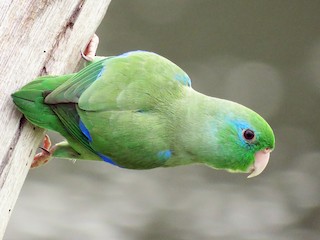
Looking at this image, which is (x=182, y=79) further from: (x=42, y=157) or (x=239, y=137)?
(x=42, y=157)

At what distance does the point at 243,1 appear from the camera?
15.5 ft

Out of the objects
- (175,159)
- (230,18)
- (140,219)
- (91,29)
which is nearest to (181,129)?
(175,159)

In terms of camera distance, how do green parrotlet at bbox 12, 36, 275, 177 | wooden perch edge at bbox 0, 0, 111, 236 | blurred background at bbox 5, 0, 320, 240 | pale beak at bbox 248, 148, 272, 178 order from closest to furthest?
wooden perch edge at bbox 0, 0, 111, 236 < green parrotlet at bbox 12, 36, 275, 177 < pale beak at bbox 248, 148, 272, 178 < blurred background at bbox 5, 0, 320, 240

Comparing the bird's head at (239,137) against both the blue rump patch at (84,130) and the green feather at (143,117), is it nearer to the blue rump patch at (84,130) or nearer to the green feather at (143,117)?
the green feather at (143,117)

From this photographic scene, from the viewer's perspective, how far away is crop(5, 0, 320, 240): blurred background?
474cm

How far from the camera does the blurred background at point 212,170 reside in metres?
4.74

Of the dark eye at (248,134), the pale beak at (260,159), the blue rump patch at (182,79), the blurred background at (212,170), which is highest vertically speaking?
the blurred background at (212,170)

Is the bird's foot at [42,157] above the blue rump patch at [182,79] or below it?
below

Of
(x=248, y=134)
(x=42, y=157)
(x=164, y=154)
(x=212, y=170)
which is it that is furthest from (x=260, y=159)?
(x=212, y=170)

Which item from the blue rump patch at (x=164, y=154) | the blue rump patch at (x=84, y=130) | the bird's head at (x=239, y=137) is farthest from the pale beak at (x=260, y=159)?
the blue rump patch at (x=84, y=130)

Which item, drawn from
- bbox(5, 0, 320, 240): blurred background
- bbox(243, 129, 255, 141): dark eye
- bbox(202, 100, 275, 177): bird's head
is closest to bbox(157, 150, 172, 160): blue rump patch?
bbox(202, 100, 275, 177): bird's head

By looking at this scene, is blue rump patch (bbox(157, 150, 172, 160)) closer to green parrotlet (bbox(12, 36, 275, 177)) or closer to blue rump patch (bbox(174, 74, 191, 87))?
green parrotlet (bbox(12, 36, 275, 177))

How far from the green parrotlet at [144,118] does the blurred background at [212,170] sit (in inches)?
88.6

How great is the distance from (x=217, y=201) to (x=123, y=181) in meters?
0.67
